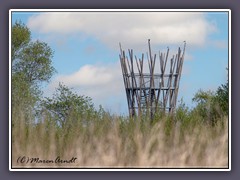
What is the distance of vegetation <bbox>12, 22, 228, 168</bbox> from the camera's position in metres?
9.59

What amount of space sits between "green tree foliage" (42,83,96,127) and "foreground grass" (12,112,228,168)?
118 millimetres

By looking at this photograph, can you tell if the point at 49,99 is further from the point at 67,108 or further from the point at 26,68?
the point at 26,68

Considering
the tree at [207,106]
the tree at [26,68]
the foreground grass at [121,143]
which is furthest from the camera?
the tree at [207,106]

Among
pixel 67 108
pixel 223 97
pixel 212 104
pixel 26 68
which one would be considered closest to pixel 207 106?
pixel 212 104

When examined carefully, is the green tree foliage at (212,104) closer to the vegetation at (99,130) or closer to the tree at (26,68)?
the vegetation at (99,130)

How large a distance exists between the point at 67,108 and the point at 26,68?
0.70 meters

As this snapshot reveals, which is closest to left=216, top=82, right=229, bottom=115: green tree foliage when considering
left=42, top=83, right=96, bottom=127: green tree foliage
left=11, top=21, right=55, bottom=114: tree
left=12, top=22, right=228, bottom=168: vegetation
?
left=12, top=22, right=228, bottom=168: vegetation

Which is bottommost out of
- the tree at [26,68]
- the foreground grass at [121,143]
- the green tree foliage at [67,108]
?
the foreground grass at [121,143]

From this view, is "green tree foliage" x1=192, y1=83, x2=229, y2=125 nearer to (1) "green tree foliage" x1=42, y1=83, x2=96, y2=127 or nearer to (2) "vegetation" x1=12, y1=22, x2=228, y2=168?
(2) "vegetation" x1=12, y1=22, x2=228, y2=168

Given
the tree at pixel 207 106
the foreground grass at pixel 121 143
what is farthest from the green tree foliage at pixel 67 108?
the tree at pixel 207 106

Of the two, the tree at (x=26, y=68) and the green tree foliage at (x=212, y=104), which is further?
the green tree foliage at (x=212, y=104)

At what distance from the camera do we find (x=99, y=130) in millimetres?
10062

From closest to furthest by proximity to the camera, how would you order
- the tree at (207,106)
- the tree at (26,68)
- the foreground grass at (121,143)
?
the foreground grass at (121,143) → the tree at (26,68) → the tree at (207,106)

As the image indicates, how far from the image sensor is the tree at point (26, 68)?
32.4 ft
